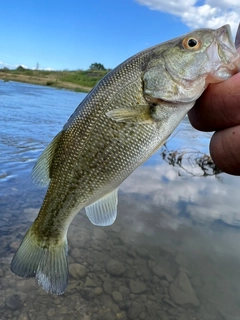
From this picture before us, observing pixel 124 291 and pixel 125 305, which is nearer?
pixel 125 305

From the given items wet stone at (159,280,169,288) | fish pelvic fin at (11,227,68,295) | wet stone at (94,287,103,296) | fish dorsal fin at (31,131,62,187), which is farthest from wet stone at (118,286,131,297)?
fish dorsal fin at (31,131,62,187)

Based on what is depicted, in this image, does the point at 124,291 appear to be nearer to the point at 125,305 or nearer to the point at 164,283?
the point at 125,305

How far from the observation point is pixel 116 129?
2.41 meters

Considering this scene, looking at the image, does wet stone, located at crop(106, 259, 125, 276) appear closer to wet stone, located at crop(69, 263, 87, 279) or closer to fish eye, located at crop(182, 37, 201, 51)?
wet stone, located at crop(69, 263, 87, 279)

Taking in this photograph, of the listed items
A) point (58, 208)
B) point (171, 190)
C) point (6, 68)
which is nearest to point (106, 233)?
point (171, 190)

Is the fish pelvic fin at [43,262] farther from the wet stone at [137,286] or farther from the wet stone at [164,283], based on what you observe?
the wet stone at [164,283]

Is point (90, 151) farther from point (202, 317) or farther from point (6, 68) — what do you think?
point (6, 68)

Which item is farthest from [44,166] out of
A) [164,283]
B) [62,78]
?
[62,78]

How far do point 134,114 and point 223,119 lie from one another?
0.60 metres

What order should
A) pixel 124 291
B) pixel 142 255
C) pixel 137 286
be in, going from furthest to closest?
1. pixel 142 255
2. pixel 137 286
3. pixel 124 291

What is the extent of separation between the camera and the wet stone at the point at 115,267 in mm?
4641

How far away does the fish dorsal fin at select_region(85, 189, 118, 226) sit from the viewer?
8.66 ft

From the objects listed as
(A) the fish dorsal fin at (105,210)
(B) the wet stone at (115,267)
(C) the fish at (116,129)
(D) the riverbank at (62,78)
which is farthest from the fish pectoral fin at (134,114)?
(D) the riverbank at (62,78)

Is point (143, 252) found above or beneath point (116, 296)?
above
